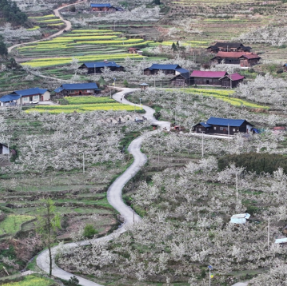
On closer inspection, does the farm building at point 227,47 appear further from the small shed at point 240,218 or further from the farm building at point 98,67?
the small shed at point 240,218

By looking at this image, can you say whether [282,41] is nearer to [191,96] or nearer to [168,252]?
[191,96]

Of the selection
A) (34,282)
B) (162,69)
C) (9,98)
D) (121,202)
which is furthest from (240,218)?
(162,69)

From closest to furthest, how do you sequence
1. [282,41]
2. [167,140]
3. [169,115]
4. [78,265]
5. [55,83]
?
1. [78,265]
2. [167,140]
3. [169,115]
4. [55,83]
5. [282,41]

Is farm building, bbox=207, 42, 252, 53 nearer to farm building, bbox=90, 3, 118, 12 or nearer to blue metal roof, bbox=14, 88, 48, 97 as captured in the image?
blue metal roof, bbox=14, 88, 48, 97

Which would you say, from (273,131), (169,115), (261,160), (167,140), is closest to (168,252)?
(261,160)

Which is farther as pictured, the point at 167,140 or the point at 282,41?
the point at 282,41

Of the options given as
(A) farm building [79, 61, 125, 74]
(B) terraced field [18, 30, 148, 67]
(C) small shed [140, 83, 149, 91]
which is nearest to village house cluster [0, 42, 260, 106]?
(A) farm building [79, 61, 125, 74]
